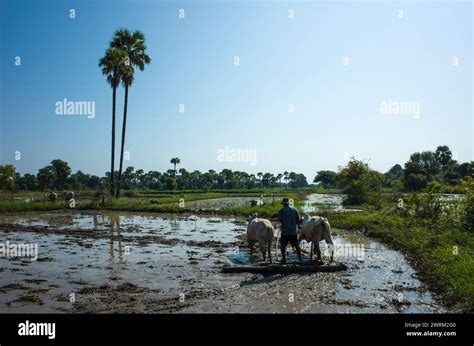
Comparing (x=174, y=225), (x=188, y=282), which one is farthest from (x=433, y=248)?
(x=174, y=225)

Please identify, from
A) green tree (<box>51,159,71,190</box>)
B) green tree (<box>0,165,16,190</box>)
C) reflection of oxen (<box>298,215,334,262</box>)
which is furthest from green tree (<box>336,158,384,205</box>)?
green tree (<box>51,159,71,190</box>)

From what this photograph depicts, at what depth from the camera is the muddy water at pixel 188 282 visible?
778 centimetres

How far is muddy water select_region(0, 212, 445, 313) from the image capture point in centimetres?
778

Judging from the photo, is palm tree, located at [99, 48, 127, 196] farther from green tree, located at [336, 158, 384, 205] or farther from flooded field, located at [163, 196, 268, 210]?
green tree, located at [336, 158, 384, 205]

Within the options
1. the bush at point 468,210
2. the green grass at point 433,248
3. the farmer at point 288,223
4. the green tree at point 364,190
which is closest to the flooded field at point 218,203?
the green tree at point 364,190

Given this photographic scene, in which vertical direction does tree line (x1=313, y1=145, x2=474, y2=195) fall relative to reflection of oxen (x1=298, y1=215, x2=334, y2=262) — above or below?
above

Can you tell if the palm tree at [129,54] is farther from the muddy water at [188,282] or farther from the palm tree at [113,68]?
the muddy water at [188,282]

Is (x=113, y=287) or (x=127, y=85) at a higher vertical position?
(x=127, y=85)

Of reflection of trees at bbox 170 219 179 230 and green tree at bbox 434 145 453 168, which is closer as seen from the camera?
reflection of trees at bbox 170 219 179 230

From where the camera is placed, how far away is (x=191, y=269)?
446 inches
